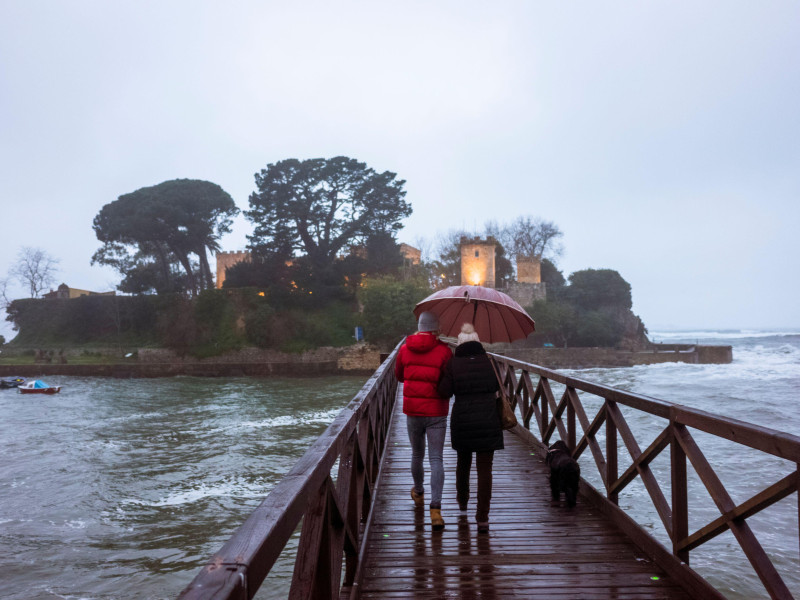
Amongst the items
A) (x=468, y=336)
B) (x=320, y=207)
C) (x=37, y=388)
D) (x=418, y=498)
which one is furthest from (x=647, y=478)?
(x=320, y=207)

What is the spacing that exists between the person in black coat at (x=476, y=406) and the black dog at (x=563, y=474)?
34.9 inches

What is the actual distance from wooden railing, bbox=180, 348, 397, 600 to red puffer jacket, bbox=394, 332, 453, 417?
14.4 inches

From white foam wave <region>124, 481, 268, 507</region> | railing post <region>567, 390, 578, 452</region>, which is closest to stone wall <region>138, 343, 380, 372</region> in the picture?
white foam wave <region>124, 481, 268, 507</region>

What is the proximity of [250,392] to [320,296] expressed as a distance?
12651 mm

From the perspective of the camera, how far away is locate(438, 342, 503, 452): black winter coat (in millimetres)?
3643

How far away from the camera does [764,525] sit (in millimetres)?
7844

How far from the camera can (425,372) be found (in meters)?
3.81

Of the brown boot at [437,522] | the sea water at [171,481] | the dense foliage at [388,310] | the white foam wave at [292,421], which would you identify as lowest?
the sea water at [171,481]

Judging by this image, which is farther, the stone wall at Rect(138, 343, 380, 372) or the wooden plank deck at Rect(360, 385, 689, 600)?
the stone wall at Rect(138, 343, 380, 372)

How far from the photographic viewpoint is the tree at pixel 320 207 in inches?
1499

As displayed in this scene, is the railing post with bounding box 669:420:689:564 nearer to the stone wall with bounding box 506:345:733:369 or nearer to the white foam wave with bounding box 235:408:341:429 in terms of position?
the white foam wave with bounding box 235:408:341:429

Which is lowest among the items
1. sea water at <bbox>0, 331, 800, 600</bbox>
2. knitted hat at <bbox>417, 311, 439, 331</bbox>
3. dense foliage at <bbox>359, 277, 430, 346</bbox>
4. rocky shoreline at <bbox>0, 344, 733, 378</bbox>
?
sea water at <bbox>0, 331, 800, 600</bbox>

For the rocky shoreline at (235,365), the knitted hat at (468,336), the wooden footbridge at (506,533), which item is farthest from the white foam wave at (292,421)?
the knitted hat at (468,336)

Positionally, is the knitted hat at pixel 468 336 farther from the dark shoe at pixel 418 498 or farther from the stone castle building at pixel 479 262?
the stone castle building at pixel 479 262
